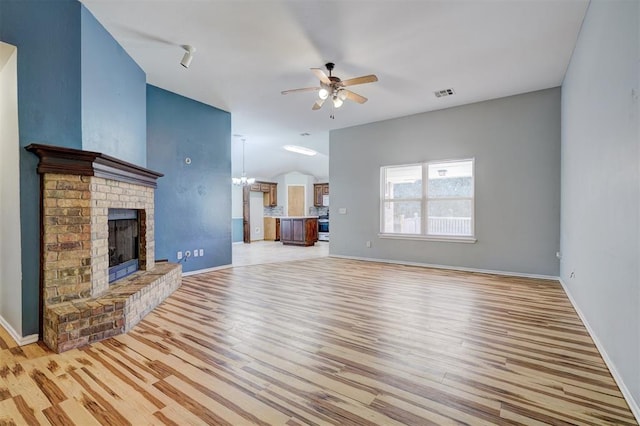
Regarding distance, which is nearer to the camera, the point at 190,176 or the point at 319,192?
the point at 190,176

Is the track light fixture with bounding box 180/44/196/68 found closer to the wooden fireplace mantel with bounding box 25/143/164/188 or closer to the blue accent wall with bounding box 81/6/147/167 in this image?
the blue accent wall with bounding box 81/6/147/167

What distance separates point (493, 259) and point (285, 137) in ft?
17.8

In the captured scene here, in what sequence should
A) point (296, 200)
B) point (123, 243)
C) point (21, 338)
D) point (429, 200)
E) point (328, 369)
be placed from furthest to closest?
point (296, 200) < point (429, 200) < point (123, 243) < point (21, 338) < point (328, 369)

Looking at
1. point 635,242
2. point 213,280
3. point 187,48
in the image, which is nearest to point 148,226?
point 213,280

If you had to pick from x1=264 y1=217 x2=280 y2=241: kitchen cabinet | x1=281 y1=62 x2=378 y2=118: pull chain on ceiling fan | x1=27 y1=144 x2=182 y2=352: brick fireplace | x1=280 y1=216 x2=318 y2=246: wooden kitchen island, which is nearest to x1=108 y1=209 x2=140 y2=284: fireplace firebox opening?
x1=27 y1=144 x2=182 y2=352: brick fireplace

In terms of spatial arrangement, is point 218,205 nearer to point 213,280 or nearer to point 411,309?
point 213,280

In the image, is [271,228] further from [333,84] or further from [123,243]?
[333,84]

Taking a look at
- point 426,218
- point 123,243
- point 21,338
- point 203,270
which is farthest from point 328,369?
point 426,218

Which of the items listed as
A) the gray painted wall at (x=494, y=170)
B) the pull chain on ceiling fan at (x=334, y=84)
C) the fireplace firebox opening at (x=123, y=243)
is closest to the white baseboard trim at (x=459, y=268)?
the gray painted wall at (x=494, y=170)

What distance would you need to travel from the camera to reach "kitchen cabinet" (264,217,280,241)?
11.8 metres

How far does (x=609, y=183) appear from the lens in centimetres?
205

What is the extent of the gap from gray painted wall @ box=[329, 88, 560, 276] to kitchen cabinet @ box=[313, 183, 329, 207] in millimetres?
5302

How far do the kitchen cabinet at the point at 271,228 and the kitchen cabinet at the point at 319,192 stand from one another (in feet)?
5.67

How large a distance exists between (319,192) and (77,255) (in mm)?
9658
